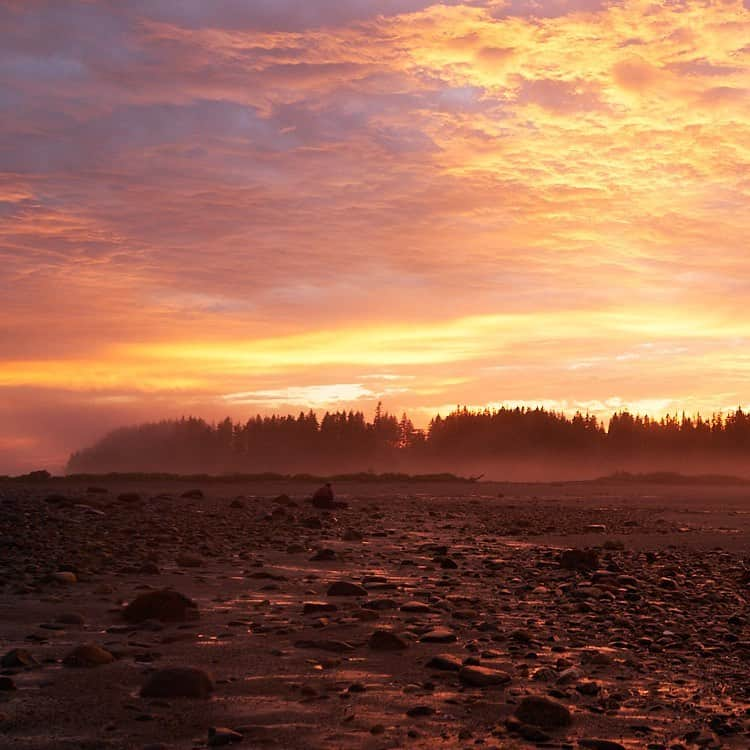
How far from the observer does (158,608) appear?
25.8 ft

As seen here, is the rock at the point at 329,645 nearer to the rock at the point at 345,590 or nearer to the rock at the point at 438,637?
the rock at the point at 438,637

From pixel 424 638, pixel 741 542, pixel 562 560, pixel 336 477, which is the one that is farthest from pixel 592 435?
pixel 424 638

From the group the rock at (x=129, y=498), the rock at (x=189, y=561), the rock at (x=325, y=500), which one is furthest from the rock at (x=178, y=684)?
the rock at (x=325, y=500)

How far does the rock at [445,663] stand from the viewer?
20.9ft

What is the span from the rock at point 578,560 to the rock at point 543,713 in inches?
287

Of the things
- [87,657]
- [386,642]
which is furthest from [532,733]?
[87,657]

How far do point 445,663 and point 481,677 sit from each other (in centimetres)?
49

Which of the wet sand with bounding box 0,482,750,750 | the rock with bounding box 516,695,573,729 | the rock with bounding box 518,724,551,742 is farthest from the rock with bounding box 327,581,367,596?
the rock with bounding box 518,724,551,742

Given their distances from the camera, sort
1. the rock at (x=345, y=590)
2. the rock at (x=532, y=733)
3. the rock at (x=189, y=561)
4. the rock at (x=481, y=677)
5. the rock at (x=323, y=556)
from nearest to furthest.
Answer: the rock at (x=532, y=733)
the rock at (x=481, y=677)
the rock at (x=345, y=590)
the rock at (x=189, y=561)
the rock at (x=323, y=556)

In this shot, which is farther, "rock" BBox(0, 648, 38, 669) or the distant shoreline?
the distant shoreline

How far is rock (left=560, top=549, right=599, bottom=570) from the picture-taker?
12.2 metres

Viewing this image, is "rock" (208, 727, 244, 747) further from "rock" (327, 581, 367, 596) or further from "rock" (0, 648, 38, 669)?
"rock" (327, 581, 367, 596)

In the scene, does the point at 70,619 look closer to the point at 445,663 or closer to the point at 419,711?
the point at 445,663

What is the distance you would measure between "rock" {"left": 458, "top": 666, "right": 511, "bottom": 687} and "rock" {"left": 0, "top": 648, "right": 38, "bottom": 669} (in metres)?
3.12
